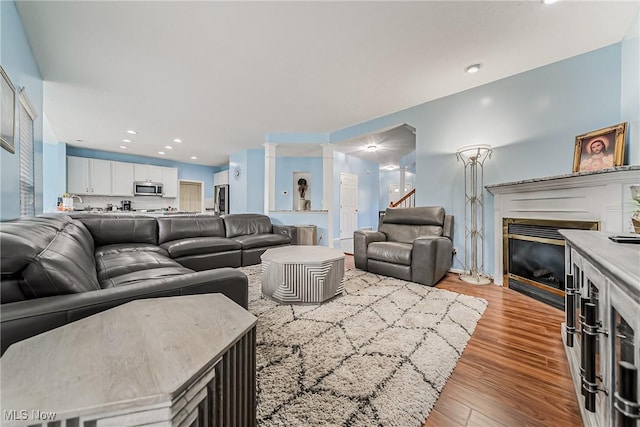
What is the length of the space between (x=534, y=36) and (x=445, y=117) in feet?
4.37

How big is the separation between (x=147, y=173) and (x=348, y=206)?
6.04m

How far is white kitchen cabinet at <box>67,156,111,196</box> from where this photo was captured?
238 inches

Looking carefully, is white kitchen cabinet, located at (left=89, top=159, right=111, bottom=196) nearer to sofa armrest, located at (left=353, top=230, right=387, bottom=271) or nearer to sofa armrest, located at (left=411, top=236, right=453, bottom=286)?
sofa armrest, located at (left=353, top=230, right=387, bottom=271)

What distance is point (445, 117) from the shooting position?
3.57m

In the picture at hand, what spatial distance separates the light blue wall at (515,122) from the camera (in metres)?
2.45

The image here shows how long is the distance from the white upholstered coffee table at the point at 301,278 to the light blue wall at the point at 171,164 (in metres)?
7.23

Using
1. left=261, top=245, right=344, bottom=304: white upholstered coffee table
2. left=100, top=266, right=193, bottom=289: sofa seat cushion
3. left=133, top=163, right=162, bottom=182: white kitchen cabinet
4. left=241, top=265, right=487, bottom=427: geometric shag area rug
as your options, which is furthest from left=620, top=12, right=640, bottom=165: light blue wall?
left=133, top=163, right=162, bottom=182: white kitchen cabinet

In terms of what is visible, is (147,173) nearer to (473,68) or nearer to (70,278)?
(70,278)

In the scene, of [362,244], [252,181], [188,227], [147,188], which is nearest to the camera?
[362,244]

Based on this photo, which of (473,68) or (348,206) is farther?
(348,206)

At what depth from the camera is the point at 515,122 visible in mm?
2955

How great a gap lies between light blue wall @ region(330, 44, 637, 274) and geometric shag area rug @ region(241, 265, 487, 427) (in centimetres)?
171

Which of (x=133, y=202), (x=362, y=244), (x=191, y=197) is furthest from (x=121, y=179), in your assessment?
(x=362, y=244)

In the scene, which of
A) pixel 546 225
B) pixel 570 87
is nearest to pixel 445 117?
pixel 570 87
